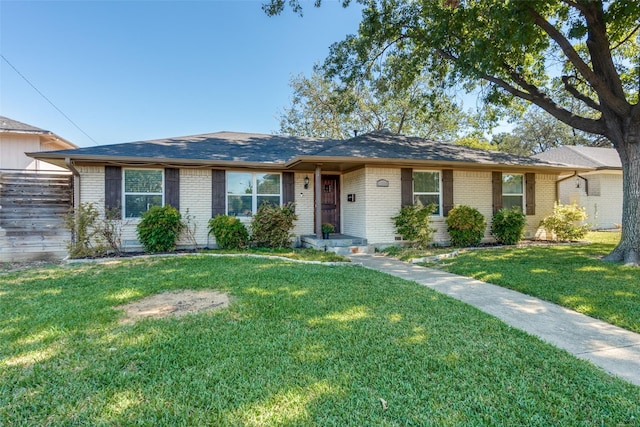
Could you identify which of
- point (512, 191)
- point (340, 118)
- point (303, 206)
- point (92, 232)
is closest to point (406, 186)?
point (303, 206)

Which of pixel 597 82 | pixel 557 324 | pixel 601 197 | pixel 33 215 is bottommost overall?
pixel 557 324

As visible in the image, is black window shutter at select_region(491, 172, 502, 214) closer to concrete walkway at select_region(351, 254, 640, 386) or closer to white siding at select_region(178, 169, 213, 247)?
concrete walkway at select_region(351, 254, 640, 386)

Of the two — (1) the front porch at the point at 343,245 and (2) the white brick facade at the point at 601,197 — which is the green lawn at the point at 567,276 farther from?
(2) the white brick facade at the point at 601,197

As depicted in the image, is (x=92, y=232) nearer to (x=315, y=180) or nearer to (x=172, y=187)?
(x=172, y=187)

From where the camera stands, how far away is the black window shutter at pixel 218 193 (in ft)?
30.8

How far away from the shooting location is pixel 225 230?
28.7ft

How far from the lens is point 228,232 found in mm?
8789

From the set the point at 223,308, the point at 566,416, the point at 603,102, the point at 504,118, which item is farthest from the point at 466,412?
the point at 504,118

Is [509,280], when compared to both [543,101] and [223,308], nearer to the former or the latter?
[223,308]

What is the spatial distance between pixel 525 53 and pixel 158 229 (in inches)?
428

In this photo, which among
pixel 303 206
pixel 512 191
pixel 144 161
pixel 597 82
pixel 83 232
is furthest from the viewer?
pixel 512 191

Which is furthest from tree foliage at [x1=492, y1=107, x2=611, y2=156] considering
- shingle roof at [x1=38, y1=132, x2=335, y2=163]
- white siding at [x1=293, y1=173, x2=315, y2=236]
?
white siding at [x1=293, y1=173, x2=315, y2=236]

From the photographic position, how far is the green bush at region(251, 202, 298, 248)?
9000 mm

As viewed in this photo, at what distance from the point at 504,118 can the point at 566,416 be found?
1242 centimetres
